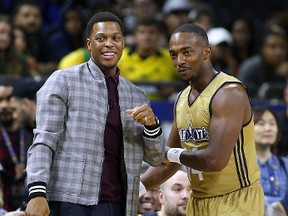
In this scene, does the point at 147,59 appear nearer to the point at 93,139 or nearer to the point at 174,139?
the point at 174,139

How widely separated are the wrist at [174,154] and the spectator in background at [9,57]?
172 inches

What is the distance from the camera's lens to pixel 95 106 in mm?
5039

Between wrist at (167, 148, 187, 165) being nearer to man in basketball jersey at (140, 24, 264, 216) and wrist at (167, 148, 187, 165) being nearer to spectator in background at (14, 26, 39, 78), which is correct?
man in basketball jersey at (140, 24, 264, 216)

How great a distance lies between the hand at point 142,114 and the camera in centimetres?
489

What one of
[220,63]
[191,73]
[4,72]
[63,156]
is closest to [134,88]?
[191,73]

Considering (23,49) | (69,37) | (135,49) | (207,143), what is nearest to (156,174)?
(207,143)

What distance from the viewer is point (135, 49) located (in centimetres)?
983

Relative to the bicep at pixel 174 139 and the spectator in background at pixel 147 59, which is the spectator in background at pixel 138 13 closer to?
the spectator in background at pixel 147 59

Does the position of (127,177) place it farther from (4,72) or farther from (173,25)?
(173,25)

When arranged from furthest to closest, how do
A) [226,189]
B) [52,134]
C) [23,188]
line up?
1. [23,188]
2. [226,189]
3. [52,134]

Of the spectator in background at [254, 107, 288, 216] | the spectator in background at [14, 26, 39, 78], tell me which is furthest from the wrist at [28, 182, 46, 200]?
the spectator in background at [14, 26, 39, 78]

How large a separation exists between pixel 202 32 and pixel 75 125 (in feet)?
3.45

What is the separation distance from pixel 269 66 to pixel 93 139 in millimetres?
5827

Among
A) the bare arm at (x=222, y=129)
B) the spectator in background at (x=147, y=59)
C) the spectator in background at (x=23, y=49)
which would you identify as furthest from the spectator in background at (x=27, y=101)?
the bare arm at (x=222, y=129)
